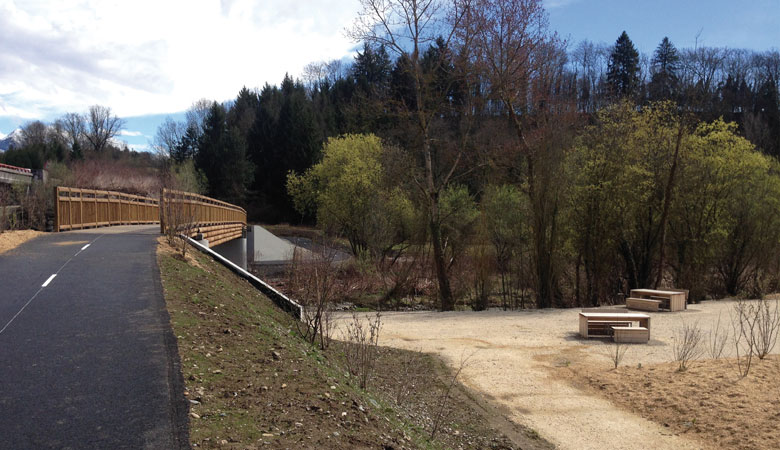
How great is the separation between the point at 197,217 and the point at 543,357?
47.9 feet

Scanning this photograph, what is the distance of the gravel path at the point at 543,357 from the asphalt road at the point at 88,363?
536 cm

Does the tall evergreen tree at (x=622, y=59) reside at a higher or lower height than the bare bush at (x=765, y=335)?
higher

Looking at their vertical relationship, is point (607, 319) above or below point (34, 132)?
below

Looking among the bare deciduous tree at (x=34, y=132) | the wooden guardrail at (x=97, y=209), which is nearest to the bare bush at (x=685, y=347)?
the wooden guardrail at (x=97, y=209)

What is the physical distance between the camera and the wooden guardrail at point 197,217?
56.7ft

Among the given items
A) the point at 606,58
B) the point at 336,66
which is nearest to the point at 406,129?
the point at 606,58

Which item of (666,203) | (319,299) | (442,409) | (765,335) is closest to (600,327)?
(765,335)

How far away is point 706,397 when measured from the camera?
8.77 meters

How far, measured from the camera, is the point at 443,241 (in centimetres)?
2789

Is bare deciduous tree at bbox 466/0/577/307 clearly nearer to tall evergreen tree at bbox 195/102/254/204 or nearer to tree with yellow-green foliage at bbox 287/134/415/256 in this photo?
tree with yellow-green foliage at bbox 287/134/415/256

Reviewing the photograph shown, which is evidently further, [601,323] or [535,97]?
[535,97]

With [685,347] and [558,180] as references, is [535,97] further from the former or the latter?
[685,347]

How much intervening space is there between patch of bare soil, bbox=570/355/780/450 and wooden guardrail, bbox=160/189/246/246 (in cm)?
1236

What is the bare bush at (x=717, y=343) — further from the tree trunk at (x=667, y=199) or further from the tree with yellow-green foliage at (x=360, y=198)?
the tree with yellow-green foliage at (x=360, y=198)
